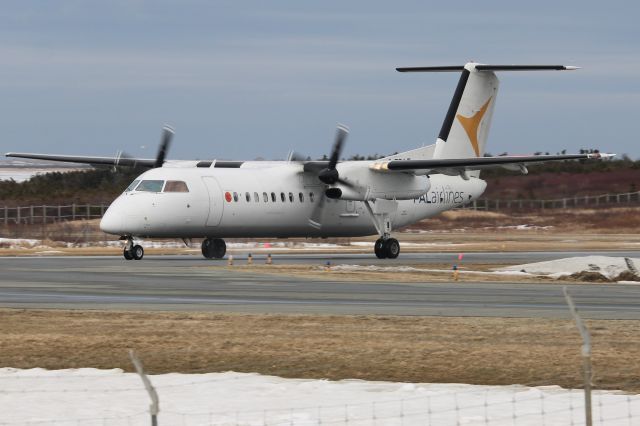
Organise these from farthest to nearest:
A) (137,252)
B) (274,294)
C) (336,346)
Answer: (137,252) → (274,294) → (336,346)

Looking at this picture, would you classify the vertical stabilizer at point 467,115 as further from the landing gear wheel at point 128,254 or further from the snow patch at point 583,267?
the snow patch at point 583,267

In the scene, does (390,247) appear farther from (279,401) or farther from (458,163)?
(279,401)

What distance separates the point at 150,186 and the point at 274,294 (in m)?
16.2

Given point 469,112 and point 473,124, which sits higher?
point 469,112

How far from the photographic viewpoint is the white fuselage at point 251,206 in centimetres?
4391

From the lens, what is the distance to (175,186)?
44.8 m

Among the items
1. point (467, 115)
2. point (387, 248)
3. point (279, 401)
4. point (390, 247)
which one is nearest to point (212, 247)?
point (387, 248)

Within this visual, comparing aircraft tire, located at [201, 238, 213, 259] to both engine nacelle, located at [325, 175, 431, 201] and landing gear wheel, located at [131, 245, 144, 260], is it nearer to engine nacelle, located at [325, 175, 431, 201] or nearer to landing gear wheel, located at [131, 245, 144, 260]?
landing gear wheel, located at [131, 245, 144, 260]

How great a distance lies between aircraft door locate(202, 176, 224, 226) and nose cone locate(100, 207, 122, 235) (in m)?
3.85

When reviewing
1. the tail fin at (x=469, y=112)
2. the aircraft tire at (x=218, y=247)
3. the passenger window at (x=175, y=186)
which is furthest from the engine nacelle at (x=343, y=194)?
the passenger window at (x=175, y=186)

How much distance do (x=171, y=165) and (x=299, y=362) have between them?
34068mm

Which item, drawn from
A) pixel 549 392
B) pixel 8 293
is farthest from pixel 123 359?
pixel 8 293

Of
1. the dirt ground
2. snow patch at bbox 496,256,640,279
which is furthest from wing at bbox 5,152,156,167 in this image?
the dirt ground

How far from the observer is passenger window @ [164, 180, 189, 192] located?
44.6 meters
